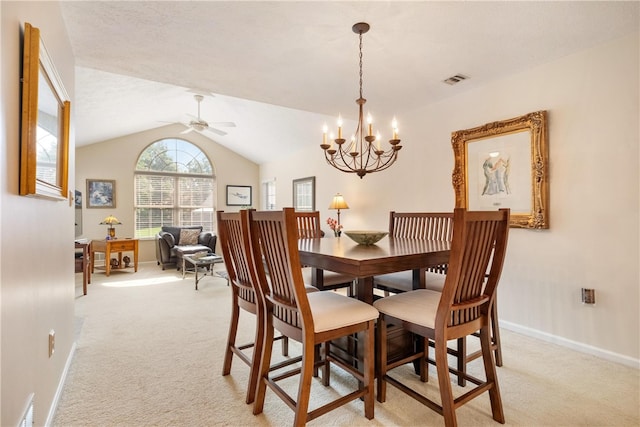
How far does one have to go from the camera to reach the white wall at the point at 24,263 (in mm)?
1044

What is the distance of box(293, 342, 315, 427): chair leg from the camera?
1462 mm

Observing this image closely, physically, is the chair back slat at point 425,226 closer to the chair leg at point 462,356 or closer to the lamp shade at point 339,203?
the chair leg at point 462,356

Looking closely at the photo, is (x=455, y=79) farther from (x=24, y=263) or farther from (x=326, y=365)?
(x=24, y=263)

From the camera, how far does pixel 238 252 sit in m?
1.92

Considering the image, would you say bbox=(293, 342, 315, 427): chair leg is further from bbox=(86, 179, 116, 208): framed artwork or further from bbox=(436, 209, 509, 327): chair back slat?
bbox=(86, 179, 116, 208): framed artwork

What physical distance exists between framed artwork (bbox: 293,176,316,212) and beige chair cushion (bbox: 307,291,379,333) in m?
4.53

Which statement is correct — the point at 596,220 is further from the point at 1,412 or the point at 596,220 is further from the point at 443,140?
the point at 1,412

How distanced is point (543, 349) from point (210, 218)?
22.5 ft

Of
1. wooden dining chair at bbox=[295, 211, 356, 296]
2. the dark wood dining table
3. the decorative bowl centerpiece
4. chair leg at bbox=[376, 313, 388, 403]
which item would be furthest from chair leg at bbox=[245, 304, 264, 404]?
the decorative bowl centerpiece

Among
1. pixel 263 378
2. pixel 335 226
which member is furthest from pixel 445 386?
pixel 335 226

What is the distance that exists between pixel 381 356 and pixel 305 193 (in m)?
4.92

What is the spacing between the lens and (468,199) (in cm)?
332

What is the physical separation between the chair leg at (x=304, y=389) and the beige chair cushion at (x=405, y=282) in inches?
40.6

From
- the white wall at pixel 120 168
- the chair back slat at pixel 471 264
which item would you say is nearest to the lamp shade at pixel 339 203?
the chair back slat at pixel 471 264
